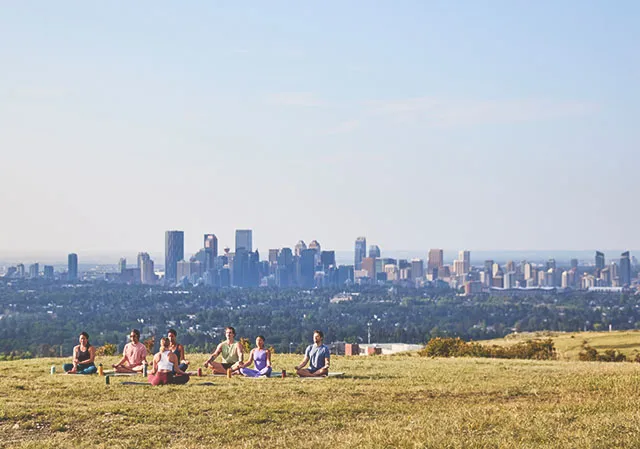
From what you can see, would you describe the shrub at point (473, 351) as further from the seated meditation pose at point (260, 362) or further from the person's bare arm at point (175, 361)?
the person's bare arm at point (175, 361)

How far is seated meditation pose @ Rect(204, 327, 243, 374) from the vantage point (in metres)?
21.0

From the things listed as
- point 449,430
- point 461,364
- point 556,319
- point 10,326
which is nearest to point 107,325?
point 10,326

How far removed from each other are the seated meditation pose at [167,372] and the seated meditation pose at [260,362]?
2.08 metres

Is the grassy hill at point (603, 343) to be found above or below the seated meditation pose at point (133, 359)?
below

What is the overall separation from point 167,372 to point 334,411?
15.0 ft

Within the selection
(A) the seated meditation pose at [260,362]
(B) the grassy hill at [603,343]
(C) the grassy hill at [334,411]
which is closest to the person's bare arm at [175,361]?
(C) the grassy hill at [334,411]

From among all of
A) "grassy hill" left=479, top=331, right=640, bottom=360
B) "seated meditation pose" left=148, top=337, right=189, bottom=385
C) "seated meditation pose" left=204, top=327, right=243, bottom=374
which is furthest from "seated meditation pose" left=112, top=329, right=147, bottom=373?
"grassy hill" left=479, top=331, right=640, bottom=360

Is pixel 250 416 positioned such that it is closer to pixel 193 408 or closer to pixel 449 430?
pixel 193 408

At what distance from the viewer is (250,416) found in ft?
46.9

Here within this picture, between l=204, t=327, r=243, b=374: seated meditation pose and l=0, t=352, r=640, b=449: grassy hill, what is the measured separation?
119 centimetres

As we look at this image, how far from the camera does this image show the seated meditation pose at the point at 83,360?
21031mm

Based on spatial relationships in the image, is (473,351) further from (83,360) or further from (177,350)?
(83,360)

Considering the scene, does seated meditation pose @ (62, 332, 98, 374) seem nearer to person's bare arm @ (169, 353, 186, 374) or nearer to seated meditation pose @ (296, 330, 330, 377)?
person's bare arm @ (169, 353, 186, 374)

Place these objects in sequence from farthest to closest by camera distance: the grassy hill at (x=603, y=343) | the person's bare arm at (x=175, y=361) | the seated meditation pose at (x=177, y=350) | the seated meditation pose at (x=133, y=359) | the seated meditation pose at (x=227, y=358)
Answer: the grassy hill at (x=603, y=343) → the seated meditation pose at (x=227, y=358) → the seated meditation pose at (x=133, y=359) → the seated meditation pose at (x=177, y=350) → the person's bare arm at (x=175, y=361)
